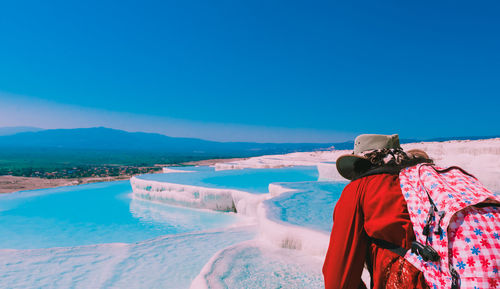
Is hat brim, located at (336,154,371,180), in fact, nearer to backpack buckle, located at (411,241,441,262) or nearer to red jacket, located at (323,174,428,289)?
red jacket, located at (323,174,428,289)

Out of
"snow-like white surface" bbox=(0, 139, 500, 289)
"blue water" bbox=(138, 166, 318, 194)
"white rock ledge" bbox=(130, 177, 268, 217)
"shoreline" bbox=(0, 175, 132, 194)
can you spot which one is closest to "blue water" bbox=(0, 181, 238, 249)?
"white rock ledge" bbox=(130, 177, 268, 217)

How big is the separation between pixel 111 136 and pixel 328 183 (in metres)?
200

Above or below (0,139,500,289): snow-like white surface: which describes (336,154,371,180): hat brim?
above

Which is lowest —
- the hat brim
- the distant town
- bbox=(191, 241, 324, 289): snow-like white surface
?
bbox=(191, 241, 324, 289): snow-like white surface

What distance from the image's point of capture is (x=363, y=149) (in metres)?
1.28

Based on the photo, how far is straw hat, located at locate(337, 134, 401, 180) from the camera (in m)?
1.24

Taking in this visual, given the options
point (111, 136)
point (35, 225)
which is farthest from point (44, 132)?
point (35, 225)

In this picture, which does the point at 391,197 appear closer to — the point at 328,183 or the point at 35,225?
the point at 328,183

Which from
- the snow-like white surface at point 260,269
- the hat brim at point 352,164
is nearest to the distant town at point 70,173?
the snow-like white surface at point 260,269

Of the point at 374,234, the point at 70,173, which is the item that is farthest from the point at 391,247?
the point at 70,173

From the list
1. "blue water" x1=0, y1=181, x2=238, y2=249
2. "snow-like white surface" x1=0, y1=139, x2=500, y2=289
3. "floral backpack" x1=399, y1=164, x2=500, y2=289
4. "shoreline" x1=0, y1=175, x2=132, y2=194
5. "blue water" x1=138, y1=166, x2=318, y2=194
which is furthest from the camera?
"shoreline" x1=0, y1=175, x2=132, y2=194

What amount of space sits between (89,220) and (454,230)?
6.78m

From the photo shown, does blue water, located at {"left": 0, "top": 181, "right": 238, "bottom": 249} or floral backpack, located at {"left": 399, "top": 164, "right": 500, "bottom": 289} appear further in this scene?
blue water, located at {"left": 0, "top": 181, "right": 238, "bottom": 249}

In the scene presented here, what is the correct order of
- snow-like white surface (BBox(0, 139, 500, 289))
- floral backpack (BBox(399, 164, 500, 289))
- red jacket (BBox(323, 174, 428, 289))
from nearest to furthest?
floral backpack (BBox(399, 164, 500, 289))
red jacket (BBox(323, 174, 428, 289))
snow-like white surface (BBox(0, 139, 500, 289))
